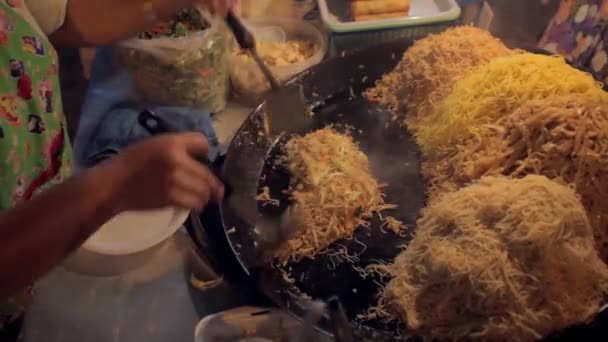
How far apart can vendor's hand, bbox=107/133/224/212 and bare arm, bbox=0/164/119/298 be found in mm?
19

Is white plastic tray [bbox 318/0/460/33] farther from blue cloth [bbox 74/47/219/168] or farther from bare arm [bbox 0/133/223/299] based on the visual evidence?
bare arm [bbox 0/133/223/299]

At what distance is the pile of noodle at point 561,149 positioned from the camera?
1.01 metres

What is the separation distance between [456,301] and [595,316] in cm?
21

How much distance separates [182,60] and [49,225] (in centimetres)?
75

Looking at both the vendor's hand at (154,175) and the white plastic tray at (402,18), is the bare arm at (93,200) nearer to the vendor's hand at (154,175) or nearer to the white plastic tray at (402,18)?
the vendor's hand at (154,175)

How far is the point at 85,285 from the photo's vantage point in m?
1.14

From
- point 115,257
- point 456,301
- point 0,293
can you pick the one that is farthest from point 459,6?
point 0,293

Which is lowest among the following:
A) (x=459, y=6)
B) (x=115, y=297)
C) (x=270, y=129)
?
(x=115, y=297)

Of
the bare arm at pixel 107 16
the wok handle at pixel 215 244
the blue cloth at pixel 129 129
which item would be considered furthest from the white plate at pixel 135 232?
the bare arm at pixel 107 16

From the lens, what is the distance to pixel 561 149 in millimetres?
1028

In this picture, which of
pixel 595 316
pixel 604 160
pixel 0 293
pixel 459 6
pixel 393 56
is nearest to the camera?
pixel 0 293

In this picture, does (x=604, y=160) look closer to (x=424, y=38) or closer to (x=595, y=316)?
(x=595, y=316)

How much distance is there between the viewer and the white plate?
43.6 inches

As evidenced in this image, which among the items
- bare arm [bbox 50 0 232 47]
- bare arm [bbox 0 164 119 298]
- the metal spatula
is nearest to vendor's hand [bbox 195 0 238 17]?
bare arm [bbox 50 0 232 47]
